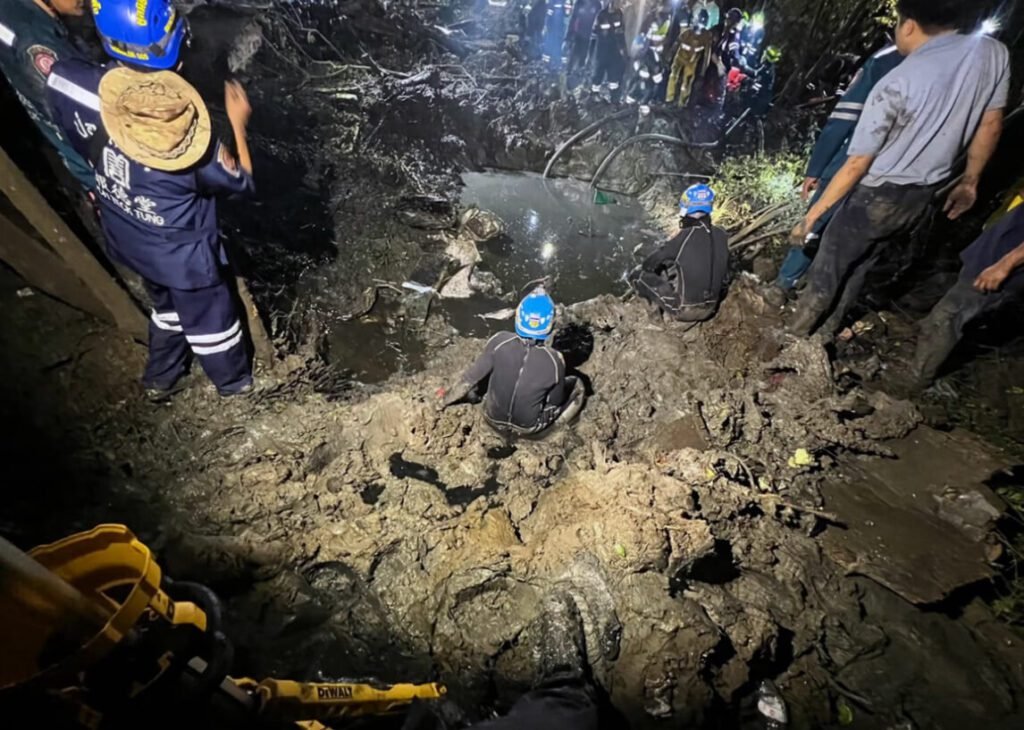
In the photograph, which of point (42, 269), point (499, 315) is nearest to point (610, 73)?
point (499, 315)

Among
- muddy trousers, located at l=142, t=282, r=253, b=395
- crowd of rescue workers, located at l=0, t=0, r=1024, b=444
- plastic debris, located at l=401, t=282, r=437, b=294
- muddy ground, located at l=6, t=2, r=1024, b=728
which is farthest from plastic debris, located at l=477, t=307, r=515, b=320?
muddy trousers, located at l=142, t=282, r=253, b=395

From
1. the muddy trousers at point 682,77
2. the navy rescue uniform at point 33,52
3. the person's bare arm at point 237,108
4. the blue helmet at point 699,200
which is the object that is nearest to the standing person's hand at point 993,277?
the blue helmet at point 699,200

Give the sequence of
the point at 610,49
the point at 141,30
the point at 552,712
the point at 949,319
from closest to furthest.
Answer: the point at 552,712, the point at 141,30, the point at 949,319, the point at 610,49

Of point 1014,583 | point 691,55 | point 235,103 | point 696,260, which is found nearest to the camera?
point 235,103

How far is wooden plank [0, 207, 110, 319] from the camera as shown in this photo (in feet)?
9.66

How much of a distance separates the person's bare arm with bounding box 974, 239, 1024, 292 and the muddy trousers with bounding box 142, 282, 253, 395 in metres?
5.34

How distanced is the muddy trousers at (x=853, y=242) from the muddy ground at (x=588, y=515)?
14.6 inches

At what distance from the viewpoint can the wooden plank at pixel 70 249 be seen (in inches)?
107

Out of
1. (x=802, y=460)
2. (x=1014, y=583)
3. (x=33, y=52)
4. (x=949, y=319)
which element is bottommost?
(x=1014, y=583)

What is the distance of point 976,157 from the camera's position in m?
3.37

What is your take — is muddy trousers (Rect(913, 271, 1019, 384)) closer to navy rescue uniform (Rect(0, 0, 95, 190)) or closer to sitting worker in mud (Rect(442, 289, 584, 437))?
sitting worker in mud (Rect(442, 289, 584, 437))

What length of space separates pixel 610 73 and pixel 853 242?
8.19 m

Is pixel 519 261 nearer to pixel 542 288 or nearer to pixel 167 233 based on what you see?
pixel 542 288

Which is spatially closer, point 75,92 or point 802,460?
point 75,92
